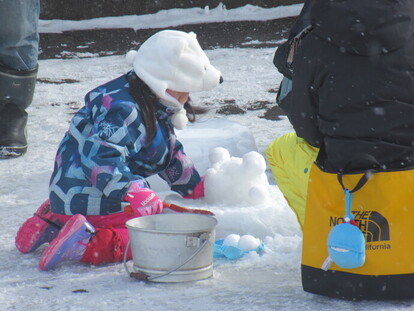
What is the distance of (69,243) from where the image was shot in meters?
2.78

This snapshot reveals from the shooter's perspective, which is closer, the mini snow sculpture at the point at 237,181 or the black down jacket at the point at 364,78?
the black down jacket at the point at 364,78

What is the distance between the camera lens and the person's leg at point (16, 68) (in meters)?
4.54

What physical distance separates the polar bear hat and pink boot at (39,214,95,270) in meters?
0.59

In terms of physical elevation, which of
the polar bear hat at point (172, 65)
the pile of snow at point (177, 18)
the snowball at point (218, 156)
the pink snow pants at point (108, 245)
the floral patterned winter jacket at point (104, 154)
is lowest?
the pile of snow at point (177, 18)

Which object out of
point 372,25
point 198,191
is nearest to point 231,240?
point 198,191

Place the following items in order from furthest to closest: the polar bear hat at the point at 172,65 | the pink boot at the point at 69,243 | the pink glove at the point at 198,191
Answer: the pink glove at the point at 198,191 → the polar bear hat at the point at 172,65 → the pink boot at the point at 69,243

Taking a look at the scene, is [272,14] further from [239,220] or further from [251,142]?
[239,220]

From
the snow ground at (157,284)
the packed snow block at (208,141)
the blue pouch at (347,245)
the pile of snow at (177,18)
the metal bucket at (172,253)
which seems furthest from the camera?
the pile of snow at (177,18)

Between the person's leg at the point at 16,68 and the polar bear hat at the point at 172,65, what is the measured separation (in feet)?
5.33

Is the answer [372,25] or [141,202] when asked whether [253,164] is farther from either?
[372,25]

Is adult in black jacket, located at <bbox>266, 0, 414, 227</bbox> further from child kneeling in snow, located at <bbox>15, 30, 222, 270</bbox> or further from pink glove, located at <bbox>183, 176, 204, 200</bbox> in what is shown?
pink glove, located at <bbox>183, 176, 204, 200</bbox>

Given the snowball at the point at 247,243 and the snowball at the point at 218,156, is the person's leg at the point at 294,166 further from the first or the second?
the snowball at the point at 218,156

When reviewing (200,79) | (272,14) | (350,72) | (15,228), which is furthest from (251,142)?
(272,14)

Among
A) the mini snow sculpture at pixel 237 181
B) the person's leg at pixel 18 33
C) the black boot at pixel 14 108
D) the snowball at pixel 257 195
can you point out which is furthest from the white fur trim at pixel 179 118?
the person's leg at pixel 18 33
